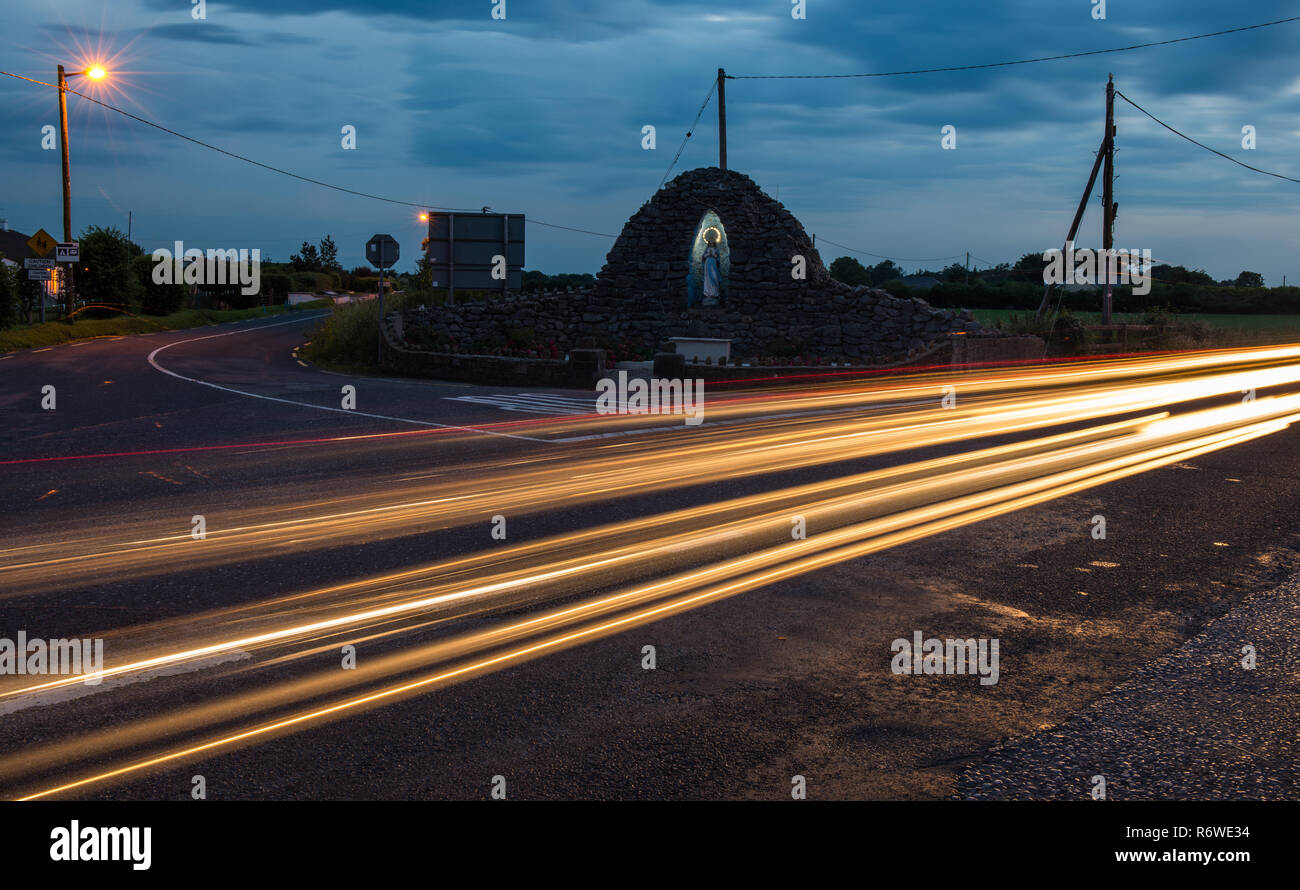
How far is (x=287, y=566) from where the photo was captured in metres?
7.00

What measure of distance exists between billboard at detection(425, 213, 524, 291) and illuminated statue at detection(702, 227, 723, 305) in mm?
6172

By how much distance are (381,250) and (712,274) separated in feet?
34.1

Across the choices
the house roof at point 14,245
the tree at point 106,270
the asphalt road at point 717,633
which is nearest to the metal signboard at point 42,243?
the tree at point 106,270

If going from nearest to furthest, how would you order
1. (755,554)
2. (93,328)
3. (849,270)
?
(755,554), (93,328), (849,270)

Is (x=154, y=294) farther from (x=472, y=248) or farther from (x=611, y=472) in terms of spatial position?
(x=611, y=472)

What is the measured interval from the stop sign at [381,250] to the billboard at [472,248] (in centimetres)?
670

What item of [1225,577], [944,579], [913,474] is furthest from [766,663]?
[913,474]

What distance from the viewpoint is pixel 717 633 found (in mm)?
5672

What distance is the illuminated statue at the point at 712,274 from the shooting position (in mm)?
31719

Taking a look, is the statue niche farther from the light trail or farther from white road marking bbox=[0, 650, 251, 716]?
white road marking bbox=[0, 650, 251, 716]

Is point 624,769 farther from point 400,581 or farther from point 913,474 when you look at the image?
point 913,474

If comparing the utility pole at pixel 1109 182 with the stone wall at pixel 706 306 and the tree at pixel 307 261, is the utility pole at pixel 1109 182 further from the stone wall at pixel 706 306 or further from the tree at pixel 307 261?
the tree at pixel 307 261

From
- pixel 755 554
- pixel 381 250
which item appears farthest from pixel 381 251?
pixel 755 554

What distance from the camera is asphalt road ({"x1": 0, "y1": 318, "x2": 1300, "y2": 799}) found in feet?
13.0
